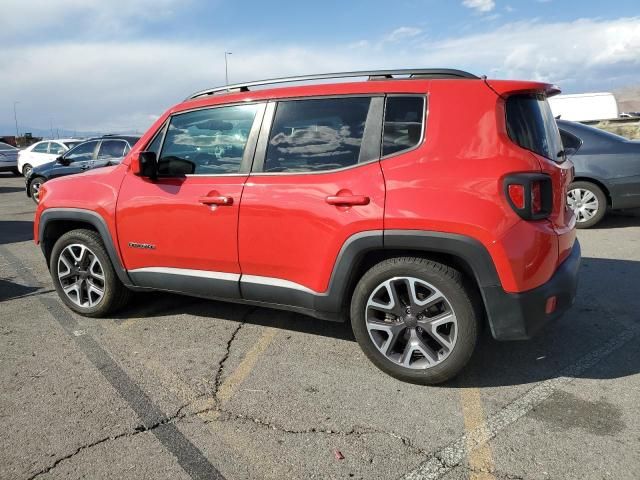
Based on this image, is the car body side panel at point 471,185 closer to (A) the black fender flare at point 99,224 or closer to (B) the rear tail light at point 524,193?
(B) the rear tail light at point 524,193

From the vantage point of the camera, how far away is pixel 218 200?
3582 mm

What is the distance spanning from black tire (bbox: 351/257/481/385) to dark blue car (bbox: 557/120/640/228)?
16.5 ft

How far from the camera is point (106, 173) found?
427 cm

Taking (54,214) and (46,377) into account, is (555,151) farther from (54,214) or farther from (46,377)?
(54,214)

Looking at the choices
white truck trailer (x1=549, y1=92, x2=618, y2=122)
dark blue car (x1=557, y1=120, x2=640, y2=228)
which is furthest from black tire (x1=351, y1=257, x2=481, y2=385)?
white truck trailer (x1=549, y1=92, x2=618, y2=122)

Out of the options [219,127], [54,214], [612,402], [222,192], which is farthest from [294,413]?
[54,214]

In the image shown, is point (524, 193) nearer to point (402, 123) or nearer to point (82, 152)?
point (402, 123)

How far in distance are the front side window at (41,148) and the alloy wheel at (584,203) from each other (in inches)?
676

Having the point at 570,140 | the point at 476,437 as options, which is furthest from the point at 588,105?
the point at 476,437

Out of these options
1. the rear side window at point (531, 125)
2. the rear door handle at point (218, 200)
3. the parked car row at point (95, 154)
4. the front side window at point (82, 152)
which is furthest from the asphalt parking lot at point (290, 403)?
the front side window at point (82, 152)

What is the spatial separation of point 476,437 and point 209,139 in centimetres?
265

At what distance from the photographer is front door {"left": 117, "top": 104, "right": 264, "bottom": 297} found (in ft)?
11.9

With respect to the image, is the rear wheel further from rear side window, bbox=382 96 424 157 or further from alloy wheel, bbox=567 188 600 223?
rear side window, bbox=382 96 424 157

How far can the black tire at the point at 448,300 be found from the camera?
118 inches
